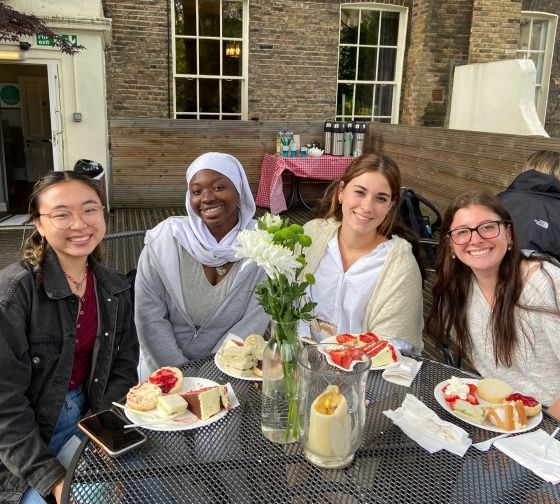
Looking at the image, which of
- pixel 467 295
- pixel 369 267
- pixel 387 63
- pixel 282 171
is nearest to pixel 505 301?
pixel 467 295

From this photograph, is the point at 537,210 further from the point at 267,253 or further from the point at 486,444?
the point at 267,253

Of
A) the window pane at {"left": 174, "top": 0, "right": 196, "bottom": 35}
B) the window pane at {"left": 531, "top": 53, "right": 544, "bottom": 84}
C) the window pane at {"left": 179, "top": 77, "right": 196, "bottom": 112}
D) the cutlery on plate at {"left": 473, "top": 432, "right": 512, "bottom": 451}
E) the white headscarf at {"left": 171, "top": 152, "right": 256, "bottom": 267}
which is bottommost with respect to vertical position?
the cutlery on plate at {"left": 473, "top": 432, "right": 512, "bottom": 451}

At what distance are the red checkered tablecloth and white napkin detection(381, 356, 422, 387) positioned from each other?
19.5ft

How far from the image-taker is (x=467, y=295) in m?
1.99

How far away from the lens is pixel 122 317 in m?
1.85

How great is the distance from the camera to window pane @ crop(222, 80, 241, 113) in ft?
28.9

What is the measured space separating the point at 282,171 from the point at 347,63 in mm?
2986

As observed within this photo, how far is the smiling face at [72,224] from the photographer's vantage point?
1641mm

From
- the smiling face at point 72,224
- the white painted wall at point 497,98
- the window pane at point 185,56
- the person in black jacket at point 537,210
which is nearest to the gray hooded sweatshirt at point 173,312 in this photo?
the smiling face at point 72,224

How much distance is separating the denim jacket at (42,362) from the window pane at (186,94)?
7.33 m

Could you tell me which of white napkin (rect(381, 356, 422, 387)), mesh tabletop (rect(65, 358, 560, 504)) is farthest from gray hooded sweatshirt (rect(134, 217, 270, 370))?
mesh tabletop (rect(65, 358, 560, 504))

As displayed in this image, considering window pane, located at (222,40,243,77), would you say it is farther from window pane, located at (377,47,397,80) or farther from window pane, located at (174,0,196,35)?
window pane, located at (377,47,397,80)

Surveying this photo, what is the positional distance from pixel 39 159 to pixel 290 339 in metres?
9.93

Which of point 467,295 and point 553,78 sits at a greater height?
point 553,78
